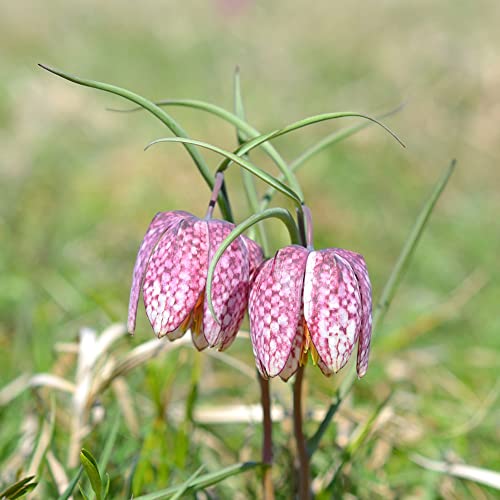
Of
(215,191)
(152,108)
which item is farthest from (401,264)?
(152,108)

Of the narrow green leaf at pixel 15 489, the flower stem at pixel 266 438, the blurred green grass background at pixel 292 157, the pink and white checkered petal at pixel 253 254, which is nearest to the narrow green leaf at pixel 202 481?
the flower stem at pixel 266 438

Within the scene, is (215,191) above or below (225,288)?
above

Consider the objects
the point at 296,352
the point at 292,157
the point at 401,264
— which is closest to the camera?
the point at 296,352

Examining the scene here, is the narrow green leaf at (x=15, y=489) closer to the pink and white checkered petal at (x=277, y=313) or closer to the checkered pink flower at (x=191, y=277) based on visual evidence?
the checkered pink flower at (x=191, y=277)

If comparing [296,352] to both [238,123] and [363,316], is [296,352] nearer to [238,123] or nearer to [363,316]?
[363,316]

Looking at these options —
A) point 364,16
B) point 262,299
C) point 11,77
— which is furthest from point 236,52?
point 262,299

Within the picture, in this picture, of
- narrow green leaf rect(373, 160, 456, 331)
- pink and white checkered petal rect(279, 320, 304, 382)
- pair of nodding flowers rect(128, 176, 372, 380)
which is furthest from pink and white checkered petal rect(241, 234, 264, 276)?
Answer: narrow green leaf rect(373, 160, 456, 331)

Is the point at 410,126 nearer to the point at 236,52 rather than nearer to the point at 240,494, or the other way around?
→ the point at 236,52
